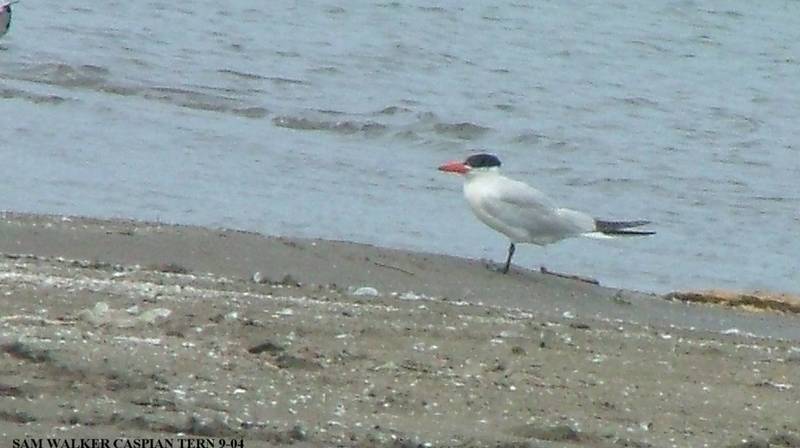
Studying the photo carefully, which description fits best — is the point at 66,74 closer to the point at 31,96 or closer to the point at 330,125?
the point at 31,96

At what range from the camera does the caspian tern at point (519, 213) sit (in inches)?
347

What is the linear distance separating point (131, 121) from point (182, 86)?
1.95 meters

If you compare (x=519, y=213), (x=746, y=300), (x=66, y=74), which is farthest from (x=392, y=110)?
(x=746, y=300)

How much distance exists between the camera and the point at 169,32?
56.6ft

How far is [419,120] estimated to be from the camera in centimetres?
1402

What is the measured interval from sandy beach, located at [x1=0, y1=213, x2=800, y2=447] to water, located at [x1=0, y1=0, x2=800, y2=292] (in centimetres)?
229

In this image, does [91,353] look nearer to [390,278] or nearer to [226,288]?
[226,288]

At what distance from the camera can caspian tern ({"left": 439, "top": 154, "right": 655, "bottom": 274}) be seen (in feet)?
28.9

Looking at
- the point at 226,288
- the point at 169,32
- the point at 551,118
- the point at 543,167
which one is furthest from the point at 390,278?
the point at 169,32

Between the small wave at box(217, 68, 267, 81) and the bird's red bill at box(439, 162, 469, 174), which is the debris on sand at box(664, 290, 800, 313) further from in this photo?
the small wave at box(217, 68, 267, 81)

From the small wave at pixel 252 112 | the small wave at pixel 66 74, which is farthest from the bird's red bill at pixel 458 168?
the small wave at pixel 66 74

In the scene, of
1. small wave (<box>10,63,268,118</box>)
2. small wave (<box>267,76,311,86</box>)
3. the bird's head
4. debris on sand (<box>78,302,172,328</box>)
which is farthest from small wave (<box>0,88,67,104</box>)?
debris on sand (<box>78,302,172,328</box>)

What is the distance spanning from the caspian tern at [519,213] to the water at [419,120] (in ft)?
1.70

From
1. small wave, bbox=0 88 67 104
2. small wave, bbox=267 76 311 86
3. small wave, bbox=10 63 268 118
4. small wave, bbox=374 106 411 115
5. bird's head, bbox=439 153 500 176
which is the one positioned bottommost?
small wave, bbox=267 76 311 86
